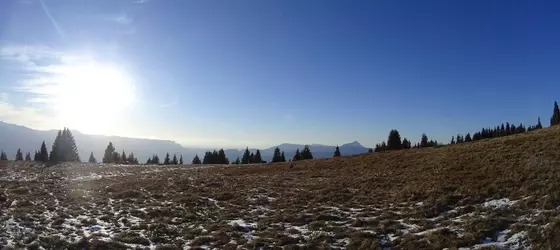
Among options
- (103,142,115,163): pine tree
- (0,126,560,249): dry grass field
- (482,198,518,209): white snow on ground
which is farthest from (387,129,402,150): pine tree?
(103,142,115,163): pine tree

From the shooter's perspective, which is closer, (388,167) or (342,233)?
(342,233)

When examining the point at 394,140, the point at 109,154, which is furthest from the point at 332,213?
the point at 109,154

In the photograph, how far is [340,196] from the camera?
79.7 ft

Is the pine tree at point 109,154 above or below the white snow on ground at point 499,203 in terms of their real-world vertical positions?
above

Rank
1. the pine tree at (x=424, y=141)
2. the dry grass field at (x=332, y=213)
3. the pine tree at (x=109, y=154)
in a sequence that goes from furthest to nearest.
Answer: the pine tree at (x=424, y=141) < the pine tree at (x=109, y=154) < the dry grass field at (x=332, y=213)

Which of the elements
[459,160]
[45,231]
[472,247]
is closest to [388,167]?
[459,160]

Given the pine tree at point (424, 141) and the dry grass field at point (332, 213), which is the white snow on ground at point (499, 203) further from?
the pine tree at point (424, 141)

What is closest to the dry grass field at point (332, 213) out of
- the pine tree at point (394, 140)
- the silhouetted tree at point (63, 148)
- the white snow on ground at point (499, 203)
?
the white snow on ground at point (499, 203)

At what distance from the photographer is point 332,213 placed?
A: 64.4 feet

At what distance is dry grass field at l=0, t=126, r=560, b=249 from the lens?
44.3 ft

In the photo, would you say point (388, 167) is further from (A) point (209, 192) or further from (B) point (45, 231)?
(B) point (45, 231)

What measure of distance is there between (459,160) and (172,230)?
89.9 feet

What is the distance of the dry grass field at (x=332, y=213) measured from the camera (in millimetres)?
13516

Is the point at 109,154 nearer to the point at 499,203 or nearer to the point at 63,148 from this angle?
the point at 63,148
